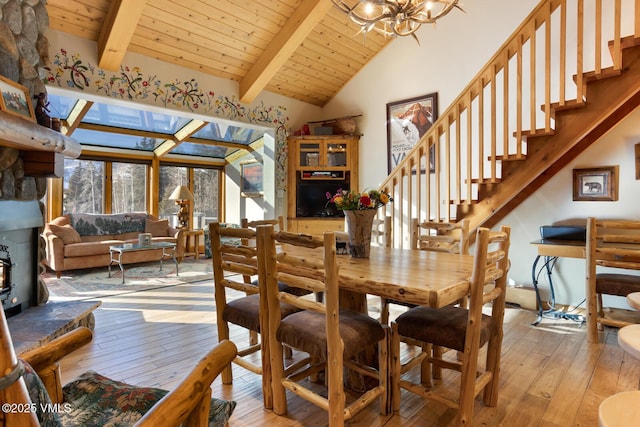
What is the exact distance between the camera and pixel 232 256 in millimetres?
2035

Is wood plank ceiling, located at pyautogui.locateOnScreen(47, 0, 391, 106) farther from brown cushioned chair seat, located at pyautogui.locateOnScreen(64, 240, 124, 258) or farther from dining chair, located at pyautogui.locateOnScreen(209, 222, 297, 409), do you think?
brown cushioned chair seat, located at pyautogui.locateOnScreen(64, 240, 124, 258)

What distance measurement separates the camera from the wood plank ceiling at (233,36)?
3.41 meters

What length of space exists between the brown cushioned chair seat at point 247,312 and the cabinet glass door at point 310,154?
374 cm

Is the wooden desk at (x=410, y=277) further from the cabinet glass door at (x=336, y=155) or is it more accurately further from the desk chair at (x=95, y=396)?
the cabinet glass door at (x=336, y=155)

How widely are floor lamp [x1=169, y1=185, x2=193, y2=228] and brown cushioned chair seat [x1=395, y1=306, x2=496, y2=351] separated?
6001 mm

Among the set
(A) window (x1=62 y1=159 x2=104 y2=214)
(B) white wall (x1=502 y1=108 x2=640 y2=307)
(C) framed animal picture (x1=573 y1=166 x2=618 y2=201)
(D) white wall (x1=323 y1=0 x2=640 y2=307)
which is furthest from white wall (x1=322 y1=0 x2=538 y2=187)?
(A) window (x1=62 y1=159 x2=104 y2=214)

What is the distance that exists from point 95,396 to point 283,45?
416cm

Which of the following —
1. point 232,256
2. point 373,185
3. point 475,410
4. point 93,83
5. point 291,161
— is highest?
point 93,83

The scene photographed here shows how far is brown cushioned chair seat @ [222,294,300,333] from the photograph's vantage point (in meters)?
1.96

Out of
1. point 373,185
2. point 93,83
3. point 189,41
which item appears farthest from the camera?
point 373,185

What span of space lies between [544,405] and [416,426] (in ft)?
2.53

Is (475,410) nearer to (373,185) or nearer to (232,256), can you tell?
(232,256)

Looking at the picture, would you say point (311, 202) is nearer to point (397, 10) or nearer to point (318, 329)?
point (397, 10)

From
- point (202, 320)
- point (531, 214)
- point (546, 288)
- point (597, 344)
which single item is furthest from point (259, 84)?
point (597, 344)
